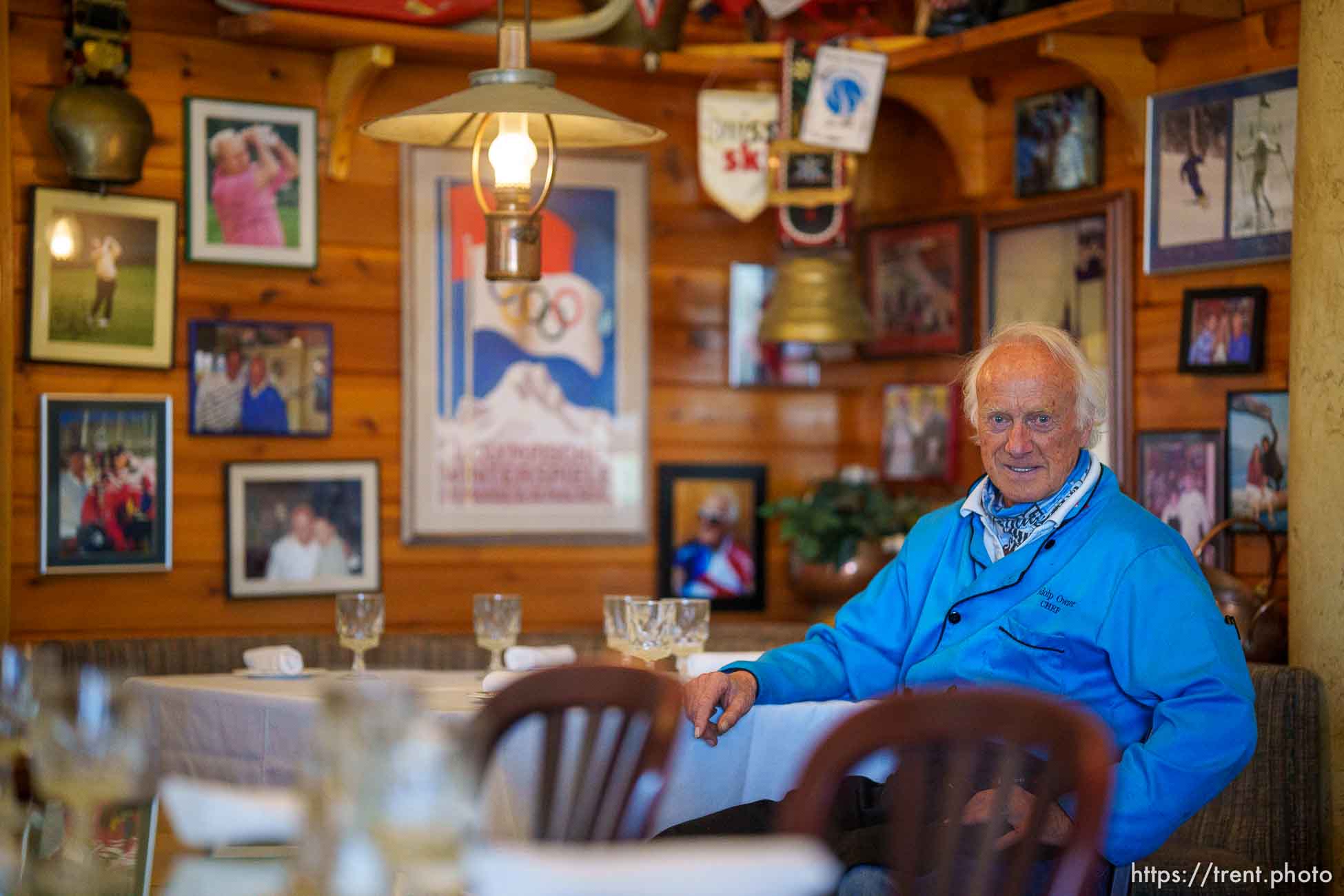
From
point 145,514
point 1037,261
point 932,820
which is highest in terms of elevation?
point 1037,261

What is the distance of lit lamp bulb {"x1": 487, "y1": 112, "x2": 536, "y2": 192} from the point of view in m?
2.92

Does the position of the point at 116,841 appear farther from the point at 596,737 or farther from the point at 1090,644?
the point at 1090,644

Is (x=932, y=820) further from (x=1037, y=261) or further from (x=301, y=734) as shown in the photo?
(x=1037, y=261)

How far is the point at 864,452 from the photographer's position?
504 cm

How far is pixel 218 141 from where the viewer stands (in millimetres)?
4262

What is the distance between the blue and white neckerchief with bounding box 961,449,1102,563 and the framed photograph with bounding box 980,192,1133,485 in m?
1.24

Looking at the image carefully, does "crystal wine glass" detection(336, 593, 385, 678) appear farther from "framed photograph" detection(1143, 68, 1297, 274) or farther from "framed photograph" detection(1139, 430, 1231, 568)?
"framed photograph" detection(1143, 68, 1297, 274)

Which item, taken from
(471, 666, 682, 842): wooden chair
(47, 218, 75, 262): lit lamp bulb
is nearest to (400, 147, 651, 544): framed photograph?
(47, 218, 75, 262): lit lamp bulb

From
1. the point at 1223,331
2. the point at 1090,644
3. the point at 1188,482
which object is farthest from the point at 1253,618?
the point at 1090,644

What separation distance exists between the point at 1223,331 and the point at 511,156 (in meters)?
Answer: 1.86

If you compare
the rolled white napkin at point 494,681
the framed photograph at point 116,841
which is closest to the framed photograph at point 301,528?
the rolled white napkin at point 494,681

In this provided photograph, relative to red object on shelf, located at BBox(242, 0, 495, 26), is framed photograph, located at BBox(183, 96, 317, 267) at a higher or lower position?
lower

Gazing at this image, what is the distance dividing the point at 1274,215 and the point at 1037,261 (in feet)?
2.42

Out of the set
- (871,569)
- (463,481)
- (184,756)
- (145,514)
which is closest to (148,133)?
(145,514)
